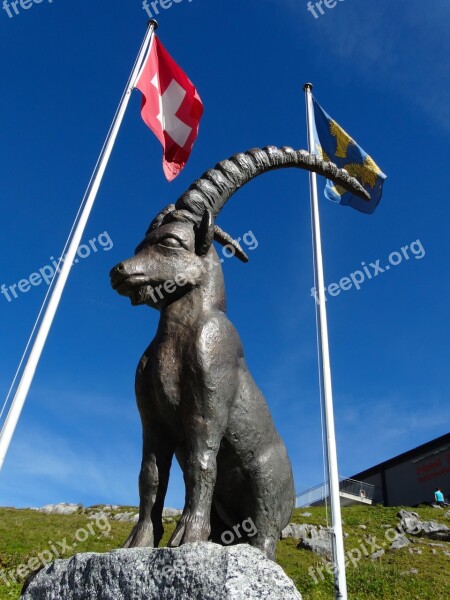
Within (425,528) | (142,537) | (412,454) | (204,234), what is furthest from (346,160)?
(412,454)

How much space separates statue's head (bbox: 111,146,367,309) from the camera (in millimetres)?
3914

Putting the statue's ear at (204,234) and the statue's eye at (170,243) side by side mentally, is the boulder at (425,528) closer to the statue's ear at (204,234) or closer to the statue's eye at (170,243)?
the statue's ear at (204,234)

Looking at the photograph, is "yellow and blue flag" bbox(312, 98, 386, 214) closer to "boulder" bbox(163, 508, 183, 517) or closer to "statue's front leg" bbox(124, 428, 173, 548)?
"statue's front leg" bbox(124, 428, 173, 548)

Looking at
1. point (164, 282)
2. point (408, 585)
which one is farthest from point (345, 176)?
point (408, 585)

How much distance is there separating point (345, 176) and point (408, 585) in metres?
13.0

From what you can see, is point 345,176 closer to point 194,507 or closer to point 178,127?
point 194,507

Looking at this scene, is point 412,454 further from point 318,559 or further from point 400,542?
point 318,559

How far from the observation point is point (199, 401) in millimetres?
3451

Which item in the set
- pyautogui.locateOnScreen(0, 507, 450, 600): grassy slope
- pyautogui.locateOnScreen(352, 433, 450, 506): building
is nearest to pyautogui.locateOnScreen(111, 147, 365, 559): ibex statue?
pyautogui.locateOnScreen(0, 507, 450, 600): grassy slope

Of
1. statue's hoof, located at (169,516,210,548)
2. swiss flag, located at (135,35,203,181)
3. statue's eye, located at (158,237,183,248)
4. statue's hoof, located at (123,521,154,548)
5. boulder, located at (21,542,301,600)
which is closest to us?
boulder, located at (21,542,301,600)

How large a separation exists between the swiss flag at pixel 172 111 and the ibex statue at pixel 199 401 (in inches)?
274

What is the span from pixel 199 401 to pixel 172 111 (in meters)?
9.11

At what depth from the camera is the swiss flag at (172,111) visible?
35.8 ft

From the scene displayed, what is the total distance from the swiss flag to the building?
30910mm
